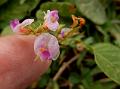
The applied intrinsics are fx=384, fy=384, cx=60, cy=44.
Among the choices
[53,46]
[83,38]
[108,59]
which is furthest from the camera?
[83,38]

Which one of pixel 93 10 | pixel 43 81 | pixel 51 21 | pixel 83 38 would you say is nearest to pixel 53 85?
pixel 43 81

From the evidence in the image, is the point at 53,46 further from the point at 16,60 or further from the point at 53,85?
the point at 53,85

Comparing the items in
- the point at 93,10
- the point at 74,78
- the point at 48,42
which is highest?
the point at 48,42

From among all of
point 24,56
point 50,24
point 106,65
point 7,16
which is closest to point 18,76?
point 24,56

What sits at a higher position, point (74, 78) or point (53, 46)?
point (53, 46)

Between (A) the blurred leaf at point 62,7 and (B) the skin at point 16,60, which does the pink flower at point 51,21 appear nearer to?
(B) the skin at point 16,60

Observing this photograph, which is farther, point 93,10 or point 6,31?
point 93,10
